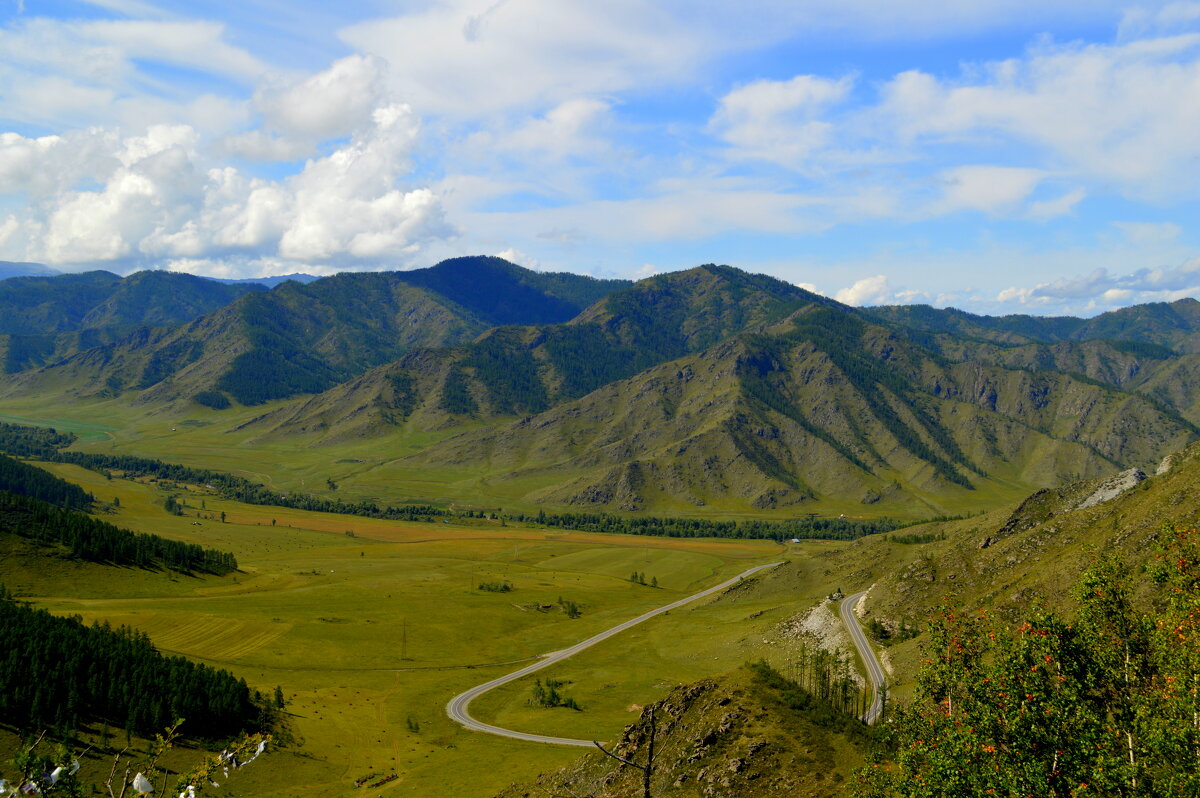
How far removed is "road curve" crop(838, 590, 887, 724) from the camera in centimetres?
10638

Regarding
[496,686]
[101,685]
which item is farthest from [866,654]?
[101,685]

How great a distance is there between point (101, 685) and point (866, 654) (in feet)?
416

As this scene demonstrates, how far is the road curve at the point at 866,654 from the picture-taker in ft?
349

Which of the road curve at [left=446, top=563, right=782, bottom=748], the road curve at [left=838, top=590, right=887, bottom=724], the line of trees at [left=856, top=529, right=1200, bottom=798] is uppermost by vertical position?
the line of trees at [left=856, top=529, right=1200, bottom=798]

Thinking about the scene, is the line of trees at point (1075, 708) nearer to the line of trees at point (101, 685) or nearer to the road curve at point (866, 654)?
the road curve at point (866, 654)

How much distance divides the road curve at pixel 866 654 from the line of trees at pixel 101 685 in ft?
324

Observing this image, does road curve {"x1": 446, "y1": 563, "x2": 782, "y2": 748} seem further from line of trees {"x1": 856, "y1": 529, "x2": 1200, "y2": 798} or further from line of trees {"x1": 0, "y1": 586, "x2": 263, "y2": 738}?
line of trees {"x1": 856, "y1": 529, "x2": 1200, "y2": 798}

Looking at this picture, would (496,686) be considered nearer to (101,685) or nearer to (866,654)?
(101,685)

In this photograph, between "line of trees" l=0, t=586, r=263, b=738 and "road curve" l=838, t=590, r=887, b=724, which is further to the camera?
"line of trees" l=0, t=586, r=263, b=738

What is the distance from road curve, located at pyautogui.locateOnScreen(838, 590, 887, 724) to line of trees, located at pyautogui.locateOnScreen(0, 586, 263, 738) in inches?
3882

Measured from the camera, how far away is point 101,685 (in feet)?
391

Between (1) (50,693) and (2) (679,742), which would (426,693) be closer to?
(1) (50,693)

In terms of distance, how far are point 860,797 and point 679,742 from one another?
2941cm

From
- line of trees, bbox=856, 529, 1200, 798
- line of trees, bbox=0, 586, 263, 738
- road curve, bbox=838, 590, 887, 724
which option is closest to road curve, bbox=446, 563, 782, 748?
line of trees, bbox=0, 586, 263, 738
